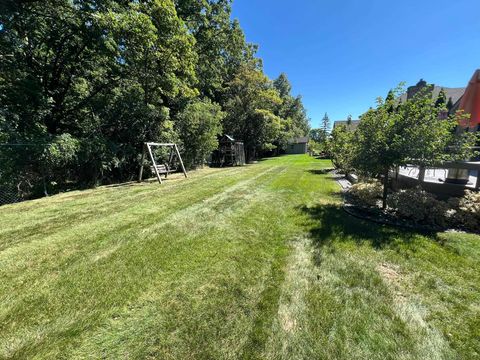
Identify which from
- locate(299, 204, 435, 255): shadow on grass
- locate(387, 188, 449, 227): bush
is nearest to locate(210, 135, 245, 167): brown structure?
locate(299, 204, 435, 255): shadow on grass

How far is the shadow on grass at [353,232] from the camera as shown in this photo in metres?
3.96

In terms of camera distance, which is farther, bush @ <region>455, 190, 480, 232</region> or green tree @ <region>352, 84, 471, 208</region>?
green tree @ <region>352, 84, 471, 208</region>

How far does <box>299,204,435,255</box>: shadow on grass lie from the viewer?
396 centimetres

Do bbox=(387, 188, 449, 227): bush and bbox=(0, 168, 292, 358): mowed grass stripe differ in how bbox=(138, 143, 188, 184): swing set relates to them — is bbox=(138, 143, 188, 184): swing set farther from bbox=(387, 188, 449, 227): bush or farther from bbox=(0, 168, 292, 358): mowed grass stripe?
bbox=(387, 188, 449, 227): bush

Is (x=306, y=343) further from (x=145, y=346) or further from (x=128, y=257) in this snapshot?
(x=128, y=257)

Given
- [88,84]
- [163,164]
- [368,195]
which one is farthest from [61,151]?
[368,195]

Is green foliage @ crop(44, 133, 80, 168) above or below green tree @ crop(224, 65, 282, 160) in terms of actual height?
A: below

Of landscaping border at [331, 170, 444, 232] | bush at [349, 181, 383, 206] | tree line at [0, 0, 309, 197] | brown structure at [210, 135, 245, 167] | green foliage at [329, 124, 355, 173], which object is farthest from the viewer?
brown structure at [210, 135, 245, 167]

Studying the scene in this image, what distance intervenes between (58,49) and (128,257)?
1120cm

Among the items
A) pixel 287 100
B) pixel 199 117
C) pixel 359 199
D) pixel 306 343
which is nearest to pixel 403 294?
pixel 306 343

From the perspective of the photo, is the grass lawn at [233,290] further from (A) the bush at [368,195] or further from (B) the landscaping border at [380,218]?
(A) the bush at [368,195]

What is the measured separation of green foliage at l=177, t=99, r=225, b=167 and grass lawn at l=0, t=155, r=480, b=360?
10.1 metres

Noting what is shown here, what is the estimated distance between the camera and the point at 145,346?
6.31 feet

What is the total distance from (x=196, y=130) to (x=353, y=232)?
12256 mm
